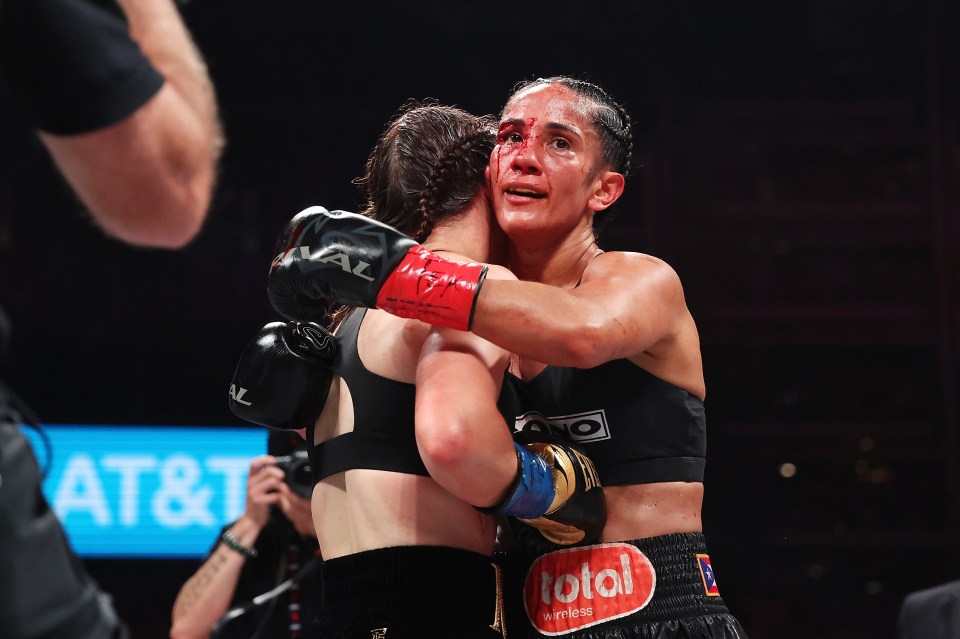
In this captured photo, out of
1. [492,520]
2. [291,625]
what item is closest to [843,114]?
[291,625]

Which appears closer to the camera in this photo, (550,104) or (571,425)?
(571,425)

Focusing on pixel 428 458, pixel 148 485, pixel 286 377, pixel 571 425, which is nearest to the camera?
pixel 428 458

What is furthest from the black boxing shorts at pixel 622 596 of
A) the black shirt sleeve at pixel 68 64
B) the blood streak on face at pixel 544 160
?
the black shirt sleeve at pixel 68 64

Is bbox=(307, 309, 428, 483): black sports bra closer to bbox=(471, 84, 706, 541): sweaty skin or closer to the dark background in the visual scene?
bbox=(471, 84, 706, 541): sweaty skin

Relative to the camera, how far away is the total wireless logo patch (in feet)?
6.31

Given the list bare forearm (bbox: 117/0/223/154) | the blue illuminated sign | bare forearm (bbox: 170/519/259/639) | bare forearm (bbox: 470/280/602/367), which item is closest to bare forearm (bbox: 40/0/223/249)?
bare forearm (bbox: 117/0/223/154)

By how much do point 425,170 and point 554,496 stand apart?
649 mm

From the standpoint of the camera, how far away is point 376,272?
1621mm

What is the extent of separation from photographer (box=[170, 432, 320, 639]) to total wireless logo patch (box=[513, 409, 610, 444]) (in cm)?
105

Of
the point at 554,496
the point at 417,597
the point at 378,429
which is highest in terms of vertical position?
the point at 378,429

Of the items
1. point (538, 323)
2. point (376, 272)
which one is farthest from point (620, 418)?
point (376, 272)

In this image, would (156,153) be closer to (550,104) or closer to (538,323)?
(538,323)

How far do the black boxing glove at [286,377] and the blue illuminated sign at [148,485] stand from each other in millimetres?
3862

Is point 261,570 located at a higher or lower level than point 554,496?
lower
